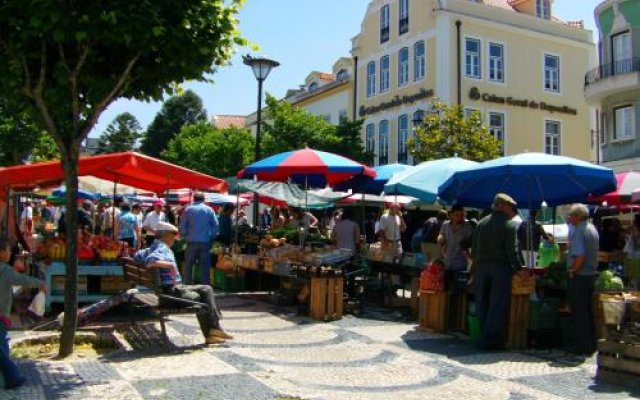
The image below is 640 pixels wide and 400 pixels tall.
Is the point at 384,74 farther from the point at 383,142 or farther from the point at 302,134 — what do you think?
the point at 302,134

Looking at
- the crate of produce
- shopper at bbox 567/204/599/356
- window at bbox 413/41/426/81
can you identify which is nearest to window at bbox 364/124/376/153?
window at bbox 413/41/426/81

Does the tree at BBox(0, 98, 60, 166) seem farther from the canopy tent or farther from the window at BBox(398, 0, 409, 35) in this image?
the window at BBox(398, 0, 409, 35)

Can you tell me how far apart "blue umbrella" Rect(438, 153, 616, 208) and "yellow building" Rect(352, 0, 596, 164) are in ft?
63.4

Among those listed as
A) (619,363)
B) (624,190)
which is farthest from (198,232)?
(624,190)

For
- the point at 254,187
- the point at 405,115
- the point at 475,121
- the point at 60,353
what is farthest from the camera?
the point at 405,115

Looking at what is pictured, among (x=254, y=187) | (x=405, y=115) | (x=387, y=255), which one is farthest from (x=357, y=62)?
(x=387, y=255)

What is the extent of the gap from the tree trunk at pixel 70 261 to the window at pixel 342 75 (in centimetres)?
3175

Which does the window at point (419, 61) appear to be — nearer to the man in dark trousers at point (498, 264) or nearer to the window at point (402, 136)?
the window at point (402, 136)

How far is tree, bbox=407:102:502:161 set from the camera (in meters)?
24.6

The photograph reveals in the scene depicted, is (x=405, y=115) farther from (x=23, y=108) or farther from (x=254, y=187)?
(x=23, y=108)

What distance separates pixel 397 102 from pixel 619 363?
2732cm

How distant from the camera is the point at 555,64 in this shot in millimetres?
33250

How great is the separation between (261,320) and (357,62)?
2867 cm

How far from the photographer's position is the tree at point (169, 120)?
212ft
